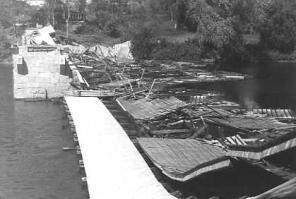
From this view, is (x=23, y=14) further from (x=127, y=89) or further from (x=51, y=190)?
(x=51, y=190)

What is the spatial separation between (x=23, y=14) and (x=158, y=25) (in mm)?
58966

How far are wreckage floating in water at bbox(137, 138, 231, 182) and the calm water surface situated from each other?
4207mm

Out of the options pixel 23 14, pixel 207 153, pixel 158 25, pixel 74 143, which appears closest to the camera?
pixel 207 153

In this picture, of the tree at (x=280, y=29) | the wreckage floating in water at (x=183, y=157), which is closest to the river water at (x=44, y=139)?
the wreckage floating in water at (x=183, y=157)

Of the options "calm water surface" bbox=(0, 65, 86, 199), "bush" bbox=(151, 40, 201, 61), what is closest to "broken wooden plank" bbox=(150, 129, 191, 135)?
"calm water surface" bbox=(0, 65, 86, 199)

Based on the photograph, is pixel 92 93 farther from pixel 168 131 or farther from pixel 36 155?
pixel 168 131

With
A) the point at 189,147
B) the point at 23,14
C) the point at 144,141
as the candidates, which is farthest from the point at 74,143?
the point at 23,14

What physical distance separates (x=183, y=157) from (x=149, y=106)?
47.3ft

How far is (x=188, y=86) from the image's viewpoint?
187 ft

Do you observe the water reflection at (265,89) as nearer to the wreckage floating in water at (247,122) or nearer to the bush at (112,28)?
the wreckage floating in water at (247,122)

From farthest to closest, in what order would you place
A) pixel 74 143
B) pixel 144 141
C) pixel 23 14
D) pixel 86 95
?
pixel 23 14 → pixel 86 95 → pixel 74 143 → pixel 144 141

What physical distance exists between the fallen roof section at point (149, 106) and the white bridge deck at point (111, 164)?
3.11m

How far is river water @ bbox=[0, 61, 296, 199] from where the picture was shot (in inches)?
1077

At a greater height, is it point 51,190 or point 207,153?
point 207,153
